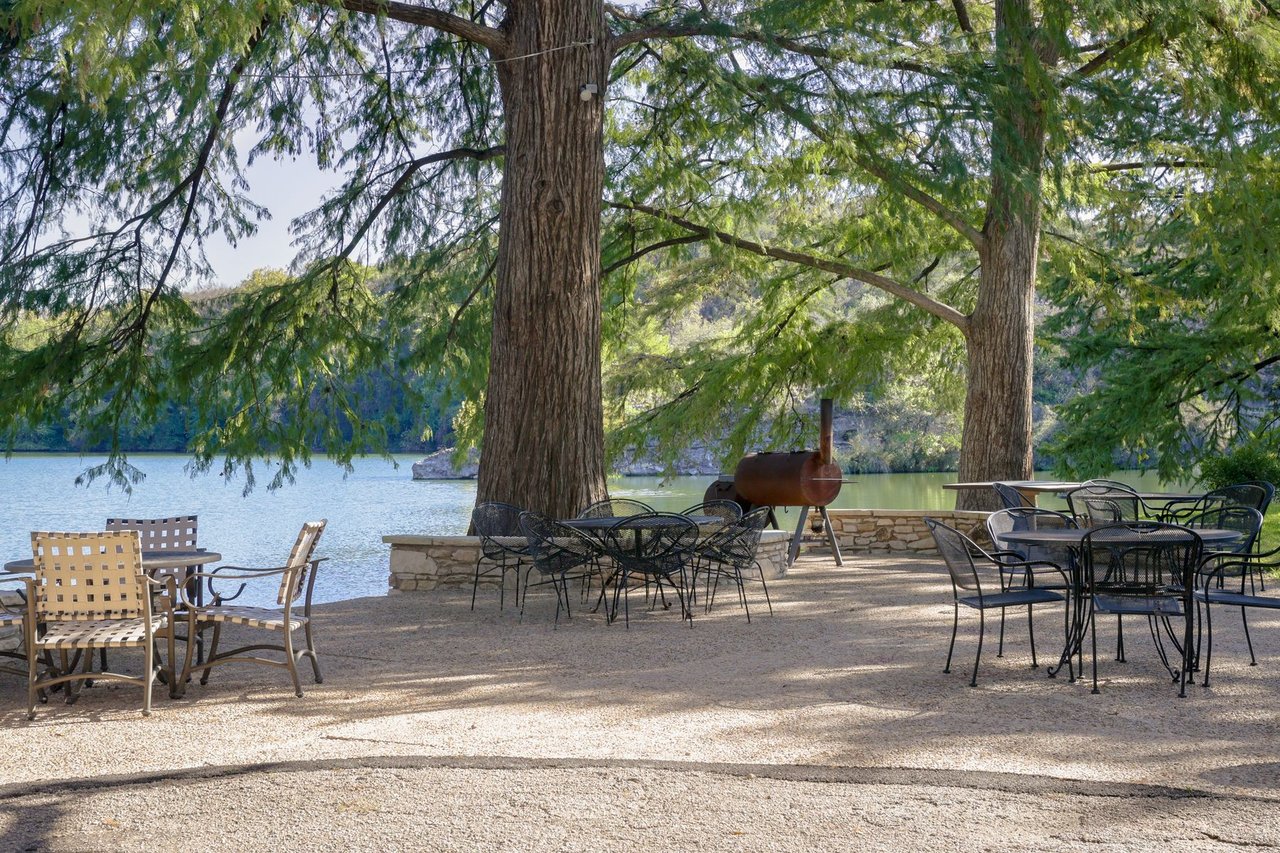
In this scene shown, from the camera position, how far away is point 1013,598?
5.64 metres

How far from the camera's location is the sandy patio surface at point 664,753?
11.5ft

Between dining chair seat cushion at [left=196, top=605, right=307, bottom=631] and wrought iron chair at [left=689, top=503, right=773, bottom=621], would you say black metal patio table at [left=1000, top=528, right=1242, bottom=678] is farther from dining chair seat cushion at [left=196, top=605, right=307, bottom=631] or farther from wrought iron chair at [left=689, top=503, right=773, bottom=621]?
dining chair seat cushion at [left=196, top=605, right=307, bottom=631]

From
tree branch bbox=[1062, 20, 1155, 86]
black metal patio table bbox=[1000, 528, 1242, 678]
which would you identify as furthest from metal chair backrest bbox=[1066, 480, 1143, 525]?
tree branch bbox=[1062, 20, 1155, 86]

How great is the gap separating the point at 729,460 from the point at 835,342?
2.20 metres

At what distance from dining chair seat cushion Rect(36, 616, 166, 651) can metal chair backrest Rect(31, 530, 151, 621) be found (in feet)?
0.22

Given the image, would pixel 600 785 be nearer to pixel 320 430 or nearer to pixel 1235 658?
pixel 1235 658

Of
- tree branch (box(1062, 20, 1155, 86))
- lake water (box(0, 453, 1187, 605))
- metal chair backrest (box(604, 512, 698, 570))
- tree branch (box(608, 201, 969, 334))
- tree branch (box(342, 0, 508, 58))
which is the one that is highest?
tree branch (box(1062, 20, 1155, 86))

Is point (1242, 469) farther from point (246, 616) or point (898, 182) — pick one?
point (246, 616)

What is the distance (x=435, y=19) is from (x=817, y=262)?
6.23 meters

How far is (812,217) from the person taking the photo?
15445 mm

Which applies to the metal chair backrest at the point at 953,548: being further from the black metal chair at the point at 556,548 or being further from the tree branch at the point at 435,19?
the tree branch at the point at 435,19

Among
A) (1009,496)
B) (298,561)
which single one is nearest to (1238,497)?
(1009,496)

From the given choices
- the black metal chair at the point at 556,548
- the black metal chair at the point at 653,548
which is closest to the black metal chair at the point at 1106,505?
the black metal chair at the point at 653,548

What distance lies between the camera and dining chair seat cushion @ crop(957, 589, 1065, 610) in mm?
5602
